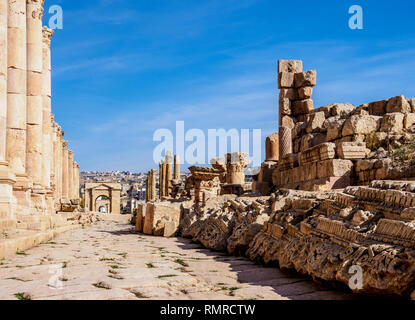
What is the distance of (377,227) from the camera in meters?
3.99

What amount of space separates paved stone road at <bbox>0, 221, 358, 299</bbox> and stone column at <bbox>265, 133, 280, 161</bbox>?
11071mm

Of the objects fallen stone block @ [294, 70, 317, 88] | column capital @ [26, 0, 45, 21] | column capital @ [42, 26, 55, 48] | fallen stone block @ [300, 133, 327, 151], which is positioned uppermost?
column capital @ [42, 26, 55, 48]

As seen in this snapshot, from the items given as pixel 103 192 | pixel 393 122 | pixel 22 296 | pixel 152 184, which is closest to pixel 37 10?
pixel 393 122

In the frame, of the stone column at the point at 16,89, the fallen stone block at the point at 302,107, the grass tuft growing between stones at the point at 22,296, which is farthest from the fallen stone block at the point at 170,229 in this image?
the fallen stone block at the point at 302,107

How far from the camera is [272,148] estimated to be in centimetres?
→ 1855

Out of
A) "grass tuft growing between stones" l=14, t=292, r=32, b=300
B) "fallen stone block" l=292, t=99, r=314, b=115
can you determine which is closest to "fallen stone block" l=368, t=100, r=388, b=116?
"fallen stone block" l=292, t=99, r=314, b=115

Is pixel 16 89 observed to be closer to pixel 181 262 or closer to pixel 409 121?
pixel 181 262

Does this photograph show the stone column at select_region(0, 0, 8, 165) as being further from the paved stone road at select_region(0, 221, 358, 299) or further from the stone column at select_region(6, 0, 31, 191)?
the paved stone road at select_region(0, 221, 358, 299)

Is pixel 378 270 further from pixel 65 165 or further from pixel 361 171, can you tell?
pixel 65 165

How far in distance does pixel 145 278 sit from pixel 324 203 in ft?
7.47

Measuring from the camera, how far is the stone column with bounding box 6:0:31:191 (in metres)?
12.1

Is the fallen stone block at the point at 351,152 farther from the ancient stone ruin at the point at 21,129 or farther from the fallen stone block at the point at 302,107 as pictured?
the fallen stone block at the point at 302,107

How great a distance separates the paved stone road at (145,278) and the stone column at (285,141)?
9.36 meters

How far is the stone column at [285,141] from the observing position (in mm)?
16531
